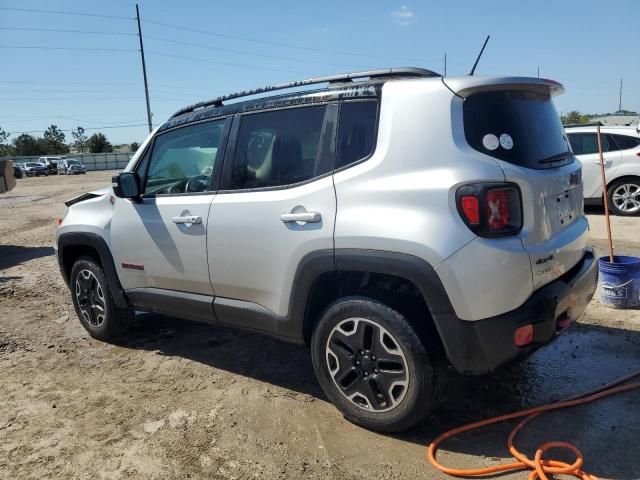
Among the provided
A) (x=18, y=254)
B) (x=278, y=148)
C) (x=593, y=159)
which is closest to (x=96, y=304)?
(x=278, y=148)

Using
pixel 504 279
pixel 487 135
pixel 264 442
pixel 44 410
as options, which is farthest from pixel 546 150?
pixel 44 410

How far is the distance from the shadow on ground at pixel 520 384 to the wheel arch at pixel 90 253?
0.59 metres

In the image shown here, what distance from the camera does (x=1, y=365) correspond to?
441 cm

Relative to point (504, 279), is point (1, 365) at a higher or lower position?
lower

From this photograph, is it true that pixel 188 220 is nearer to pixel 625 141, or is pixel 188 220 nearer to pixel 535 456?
pixel 535 456

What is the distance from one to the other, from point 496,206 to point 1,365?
4.14 m

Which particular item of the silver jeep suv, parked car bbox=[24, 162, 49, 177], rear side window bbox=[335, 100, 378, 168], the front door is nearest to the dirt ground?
the silver jeep suv

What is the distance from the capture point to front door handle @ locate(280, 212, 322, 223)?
3.02m

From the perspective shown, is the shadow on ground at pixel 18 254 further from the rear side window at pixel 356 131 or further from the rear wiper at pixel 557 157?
the rear wiper at pixel 557 157

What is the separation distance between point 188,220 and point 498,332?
220 cm

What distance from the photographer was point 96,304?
4.80 m

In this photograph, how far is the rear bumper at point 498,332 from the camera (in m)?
Result: 2.59

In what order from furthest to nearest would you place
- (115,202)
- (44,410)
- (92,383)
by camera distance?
1. (115,202)
2. (92,383)
3. (44,410)

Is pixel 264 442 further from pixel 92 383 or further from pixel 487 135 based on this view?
pixel 487 135
